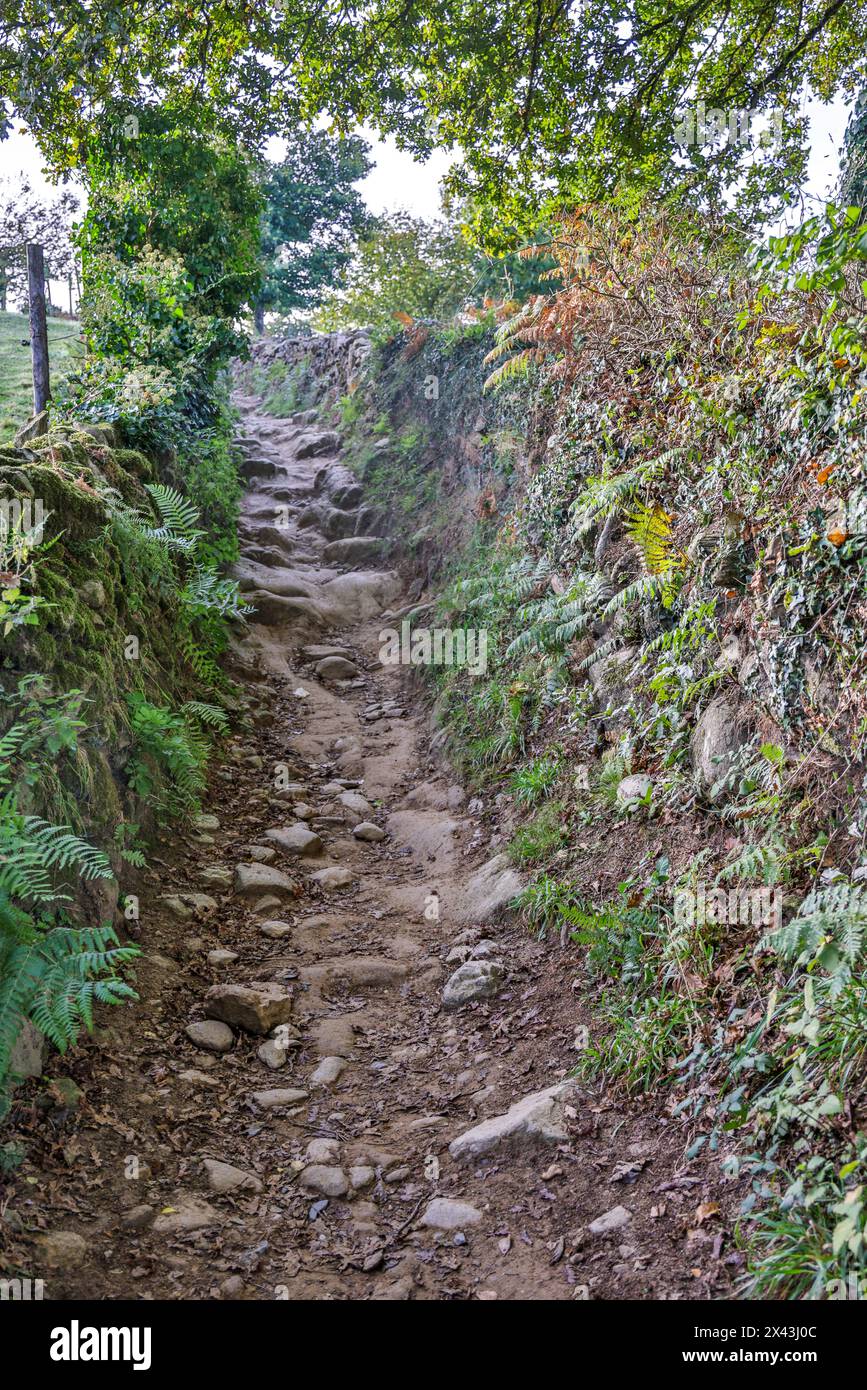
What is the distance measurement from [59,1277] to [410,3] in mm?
9128

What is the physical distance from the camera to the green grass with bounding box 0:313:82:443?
10698 millimetres

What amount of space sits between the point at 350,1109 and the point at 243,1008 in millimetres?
826

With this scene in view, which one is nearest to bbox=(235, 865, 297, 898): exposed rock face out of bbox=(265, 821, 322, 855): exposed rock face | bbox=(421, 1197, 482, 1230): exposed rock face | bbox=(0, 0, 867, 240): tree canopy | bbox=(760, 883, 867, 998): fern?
bbox=(265, 821, 322, 855): exposed rock face

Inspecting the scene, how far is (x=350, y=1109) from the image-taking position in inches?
164

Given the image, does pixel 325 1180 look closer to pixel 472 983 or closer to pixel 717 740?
pixel 472 983

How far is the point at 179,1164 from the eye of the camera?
3619 millimetres

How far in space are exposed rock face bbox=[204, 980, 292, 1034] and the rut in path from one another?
0.06 feet

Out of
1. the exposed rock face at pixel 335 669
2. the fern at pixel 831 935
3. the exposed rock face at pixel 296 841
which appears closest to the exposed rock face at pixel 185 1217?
the fern at pixel 831 935

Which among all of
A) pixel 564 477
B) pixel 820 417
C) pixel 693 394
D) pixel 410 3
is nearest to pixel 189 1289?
pixel 820 417

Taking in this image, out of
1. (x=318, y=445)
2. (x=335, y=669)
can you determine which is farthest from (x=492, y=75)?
(x=318, y=445)

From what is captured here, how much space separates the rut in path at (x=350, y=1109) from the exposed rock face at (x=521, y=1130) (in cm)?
1

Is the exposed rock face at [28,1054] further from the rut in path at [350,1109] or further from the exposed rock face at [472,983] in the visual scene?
the exposed rock face at [472,983]

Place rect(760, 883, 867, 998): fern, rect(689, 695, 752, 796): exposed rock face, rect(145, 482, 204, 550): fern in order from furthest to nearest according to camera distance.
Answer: rect(145, 482, 204, 550): fern < rect(689, 695, 752, 796): exposed rock face < rect(760, 883, 867, 998): fern

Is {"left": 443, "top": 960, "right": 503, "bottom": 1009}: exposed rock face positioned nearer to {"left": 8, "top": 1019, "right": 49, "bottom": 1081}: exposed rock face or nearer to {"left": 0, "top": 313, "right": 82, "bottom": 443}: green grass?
{"left": 8, "top": 1019, "right": 49, "bottom": 1081}: exposed rock face
